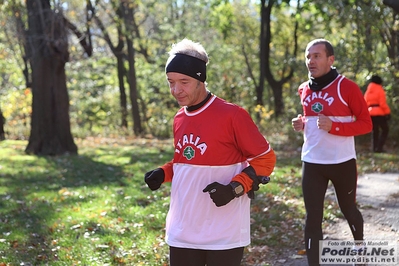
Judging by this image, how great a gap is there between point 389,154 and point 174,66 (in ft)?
39.2

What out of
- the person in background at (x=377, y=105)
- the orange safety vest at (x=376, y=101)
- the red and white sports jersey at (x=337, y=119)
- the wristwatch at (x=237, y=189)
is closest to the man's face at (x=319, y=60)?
the red and white sports jersey at (x=337, y=119)

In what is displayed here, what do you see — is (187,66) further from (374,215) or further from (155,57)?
(155,57)

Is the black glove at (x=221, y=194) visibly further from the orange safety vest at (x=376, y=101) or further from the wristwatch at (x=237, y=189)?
the orange safety vest at (x=376, y=101)

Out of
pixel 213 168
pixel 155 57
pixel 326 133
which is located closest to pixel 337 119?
pixel 326 133

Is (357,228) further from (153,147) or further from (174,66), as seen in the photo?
(153,147)

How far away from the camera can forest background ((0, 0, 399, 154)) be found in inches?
629

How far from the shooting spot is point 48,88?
1600 centimetres

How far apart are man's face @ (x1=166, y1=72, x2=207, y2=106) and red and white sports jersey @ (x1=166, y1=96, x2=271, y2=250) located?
9 cm

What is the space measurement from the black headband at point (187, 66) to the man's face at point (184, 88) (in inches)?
1.0

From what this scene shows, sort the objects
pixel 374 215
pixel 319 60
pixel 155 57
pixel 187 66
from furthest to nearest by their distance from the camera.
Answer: pixel 155 57 < pixel 374 215 < pixel 319 60 < pixel 187 66

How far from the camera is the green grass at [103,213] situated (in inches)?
241

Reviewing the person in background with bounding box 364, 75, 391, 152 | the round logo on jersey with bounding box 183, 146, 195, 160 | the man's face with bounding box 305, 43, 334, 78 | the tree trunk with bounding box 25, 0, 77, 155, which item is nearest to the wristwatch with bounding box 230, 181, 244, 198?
the round logo on jersey with bounding box 183, 146, 195, 160

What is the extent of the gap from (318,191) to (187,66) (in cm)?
217

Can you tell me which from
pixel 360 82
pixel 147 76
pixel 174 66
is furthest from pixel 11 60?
pixel 174 66
